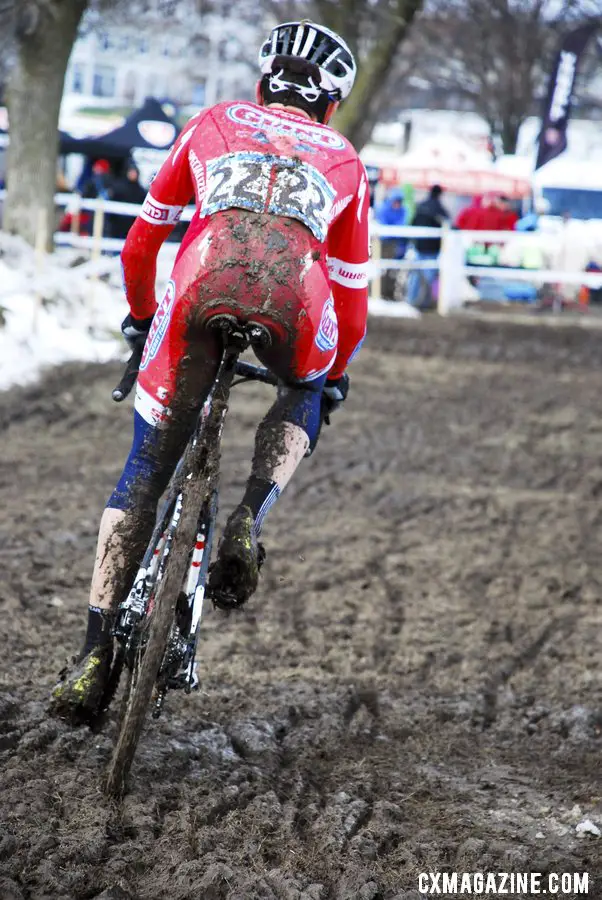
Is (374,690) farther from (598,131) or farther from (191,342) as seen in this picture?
(598,131)

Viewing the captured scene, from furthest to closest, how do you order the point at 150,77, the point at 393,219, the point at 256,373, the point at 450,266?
the point at 150,77, the point at 393,219, the point at 450,266, the point at 256,373

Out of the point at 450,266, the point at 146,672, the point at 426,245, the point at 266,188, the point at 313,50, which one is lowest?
the point at 450,266

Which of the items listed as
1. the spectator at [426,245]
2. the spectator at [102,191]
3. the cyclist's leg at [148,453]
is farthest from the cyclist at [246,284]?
the spectator at [426,245]

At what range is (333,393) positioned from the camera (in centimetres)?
404

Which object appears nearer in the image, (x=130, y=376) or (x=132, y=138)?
(x=130, y=376)

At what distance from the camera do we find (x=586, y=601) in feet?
20.1

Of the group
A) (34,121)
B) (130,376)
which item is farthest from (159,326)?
(34,121)

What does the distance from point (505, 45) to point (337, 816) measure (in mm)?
42582

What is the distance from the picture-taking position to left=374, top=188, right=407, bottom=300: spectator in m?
22.7

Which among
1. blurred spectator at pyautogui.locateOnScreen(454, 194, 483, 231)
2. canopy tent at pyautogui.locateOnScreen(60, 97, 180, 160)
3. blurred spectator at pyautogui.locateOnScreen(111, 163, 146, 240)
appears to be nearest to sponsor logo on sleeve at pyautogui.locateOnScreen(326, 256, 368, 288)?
blurred spectator at pyautogui.locateOnScreen(111, 163, 146, 240)

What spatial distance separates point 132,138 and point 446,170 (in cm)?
1174

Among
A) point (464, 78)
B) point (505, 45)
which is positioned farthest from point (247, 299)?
point (464, 78)

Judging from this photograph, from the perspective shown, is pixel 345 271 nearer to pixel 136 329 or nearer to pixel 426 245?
pixel 136 329

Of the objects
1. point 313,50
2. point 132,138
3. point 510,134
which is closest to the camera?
point 313,50
